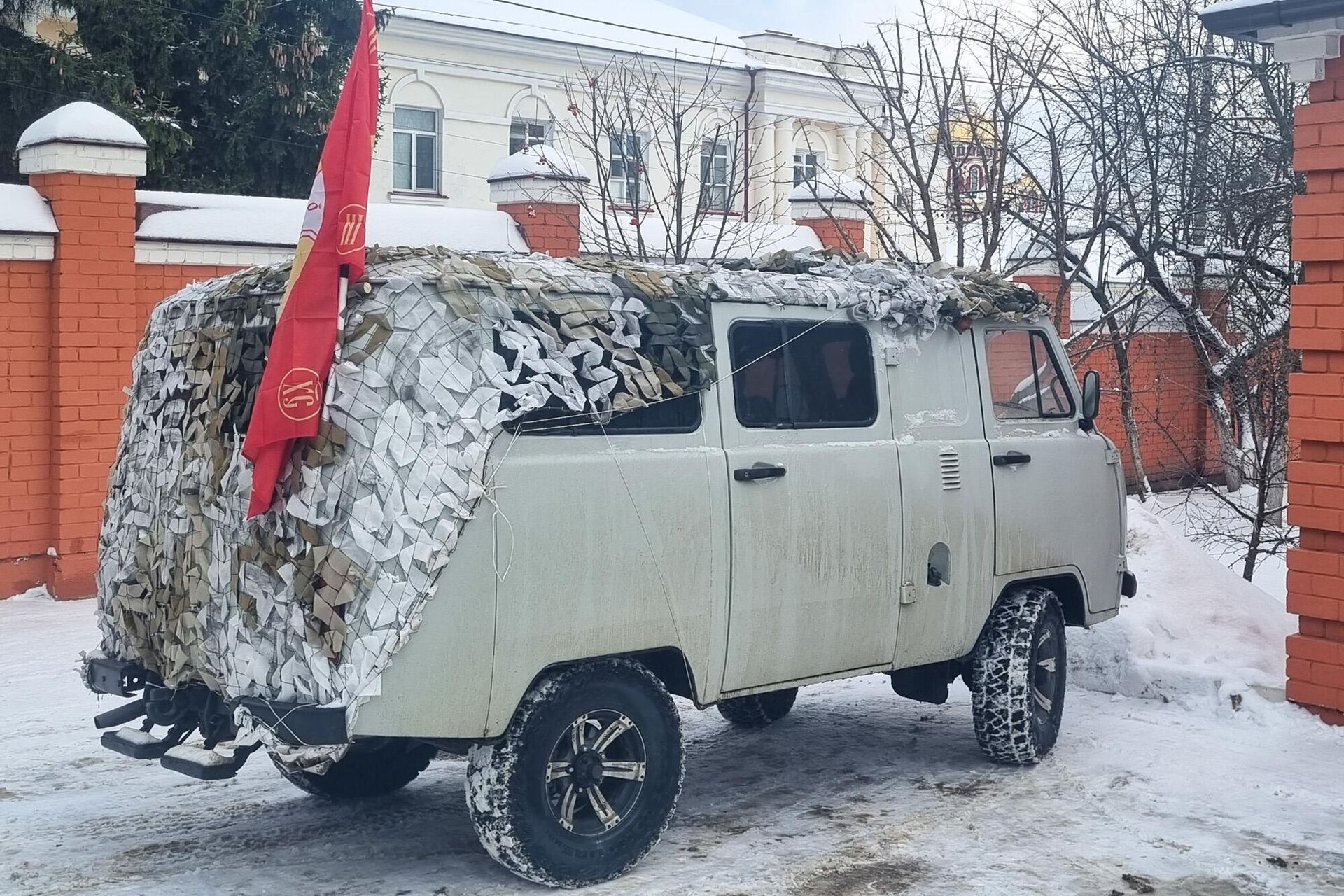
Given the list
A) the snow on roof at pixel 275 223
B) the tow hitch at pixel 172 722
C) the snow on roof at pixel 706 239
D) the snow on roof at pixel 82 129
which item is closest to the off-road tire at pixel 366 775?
the tow hitch at pixel 172 722

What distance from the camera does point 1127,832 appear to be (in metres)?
5.58

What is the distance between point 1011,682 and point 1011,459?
0.99 m

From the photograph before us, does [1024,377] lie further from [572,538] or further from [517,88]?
[517,88]

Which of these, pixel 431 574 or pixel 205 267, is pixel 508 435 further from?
pixel 205 267

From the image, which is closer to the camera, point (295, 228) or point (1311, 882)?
point (1311, 882)

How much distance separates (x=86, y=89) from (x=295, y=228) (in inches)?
238

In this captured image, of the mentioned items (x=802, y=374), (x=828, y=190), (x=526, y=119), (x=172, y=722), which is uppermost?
(x=526, y=119)

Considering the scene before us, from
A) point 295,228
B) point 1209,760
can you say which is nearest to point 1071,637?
point 1209,760

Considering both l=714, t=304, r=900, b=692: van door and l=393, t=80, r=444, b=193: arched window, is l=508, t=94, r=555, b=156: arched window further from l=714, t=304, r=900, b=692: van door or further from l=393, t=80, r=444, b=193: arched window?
l=714, t=304, r=900, b=692: van door

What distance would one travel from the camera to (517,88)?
28062mm

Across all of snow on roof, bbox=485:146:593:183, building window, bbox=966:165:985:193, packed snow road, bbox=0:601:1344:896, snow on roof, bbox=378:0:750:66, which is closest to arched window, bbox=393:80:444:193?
snow on roof, bbox=378:0:750:66

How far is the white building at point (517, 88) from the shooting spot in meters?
26.6

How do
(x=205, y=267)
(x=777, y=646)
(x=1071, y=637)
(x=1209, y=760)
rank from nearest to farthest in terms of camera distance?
(x=777, y=646) < (x=1209, y=760) < (x=1071, y=637) < (x=205, y=267)

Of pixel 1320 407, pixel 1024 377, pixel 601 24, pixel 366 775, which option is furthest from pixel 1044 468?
pixel 601 24
